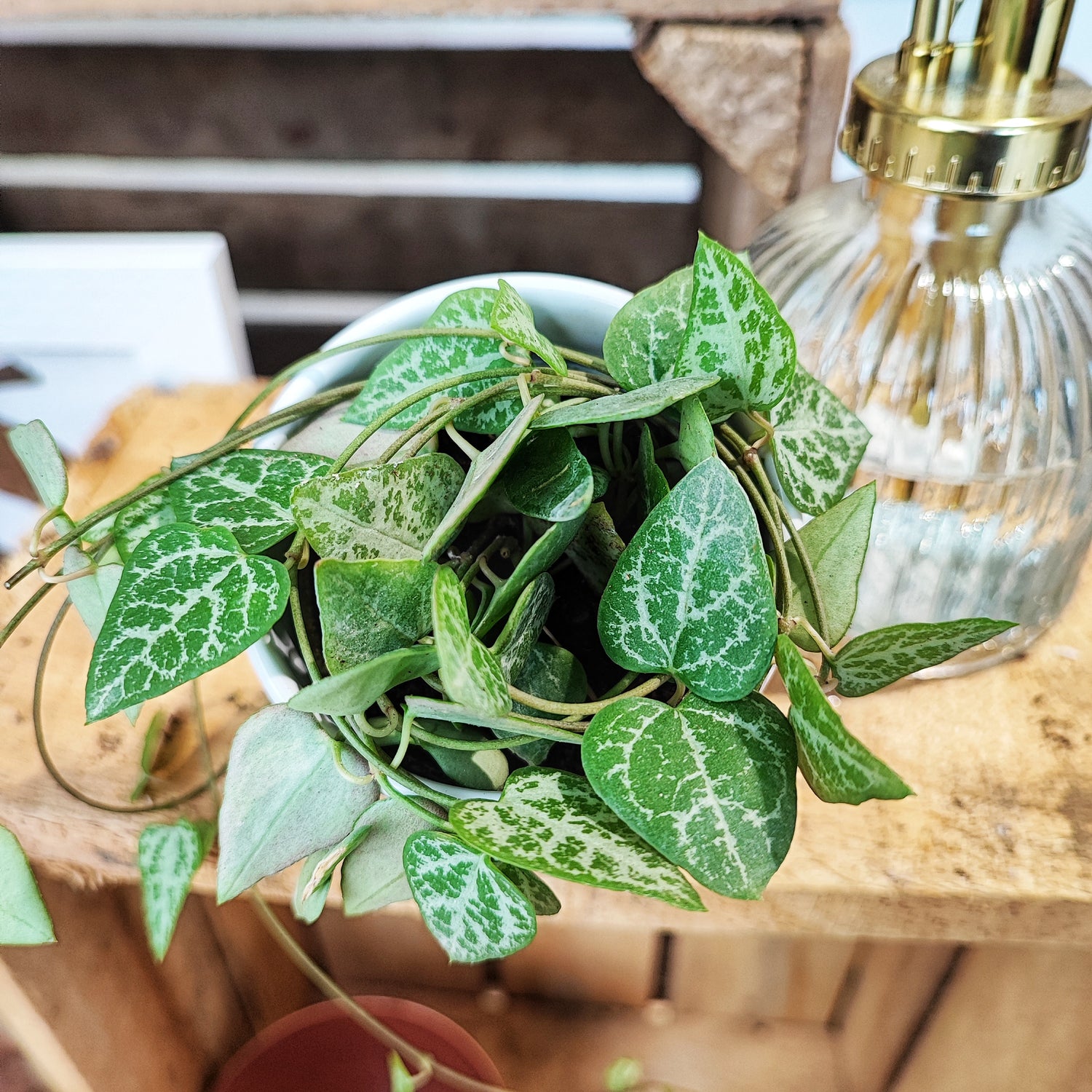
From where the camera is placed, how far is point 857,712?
0.39m

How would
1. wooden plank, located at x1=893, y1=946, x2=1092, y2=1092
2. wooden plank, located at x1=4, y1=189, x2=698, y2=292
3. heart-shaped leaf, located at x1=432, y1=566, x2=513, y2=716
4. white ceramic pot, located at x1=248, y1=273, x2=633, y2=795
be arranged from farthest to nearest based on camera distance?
wooden plank, located at x1=4, y1=189, x2=698, y2=292, wooden plank, located at x1=893, y1=946, x2=1092, y2=1092, white ceramic pot, located at x1=248, y1=273, x2=633, y2=795, heart-shaped leaf, located at x1=432, y1=566, x2=513, y2=716

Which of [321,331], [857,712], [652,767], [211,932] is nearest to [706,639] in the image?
[652,767]

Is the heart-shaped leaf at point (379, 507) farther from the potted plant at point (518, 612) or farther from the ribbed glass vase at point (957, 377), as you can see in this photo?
the ribbed glass vase at point (957, 377)

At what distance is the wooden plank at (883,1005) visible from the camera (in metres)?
0.49

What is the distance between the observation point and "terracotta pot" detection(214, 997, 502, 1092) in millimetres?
523

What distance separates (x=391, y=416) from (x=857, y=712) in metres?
0.26

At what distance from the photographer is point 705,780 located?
20 centimetres

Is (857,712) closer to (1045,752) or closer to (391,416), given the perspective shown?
(1045,752)

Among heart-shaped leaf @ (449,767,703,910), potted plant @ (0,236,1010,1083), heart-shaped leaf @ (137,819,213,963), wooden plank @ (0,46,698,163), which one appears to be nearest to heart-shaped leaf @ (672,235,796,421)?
potted plant @ (0,236,1010,1083)

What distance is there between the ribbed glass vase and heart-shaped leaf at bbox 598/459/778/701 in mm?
222

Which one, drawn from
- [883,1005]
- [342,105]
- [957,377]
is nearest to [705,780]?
[957,377]

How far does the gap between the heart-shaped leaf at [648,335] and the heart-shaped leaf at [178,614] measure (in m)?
0.11

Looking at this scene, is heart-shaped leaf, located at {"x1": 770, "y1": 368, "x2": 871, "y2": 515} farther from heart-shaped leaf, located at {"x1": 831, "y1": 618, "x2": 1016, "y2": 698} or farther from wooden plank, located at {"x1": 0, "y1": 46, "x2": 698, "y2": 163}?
A: wooden plank, located at {"x1": 0, "y1": 46, "x2": 698, "y2": 163}

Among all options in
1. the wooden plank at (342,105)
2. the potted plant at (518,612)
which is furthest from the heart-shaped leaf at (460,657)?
the wooden plank at (342,105)
